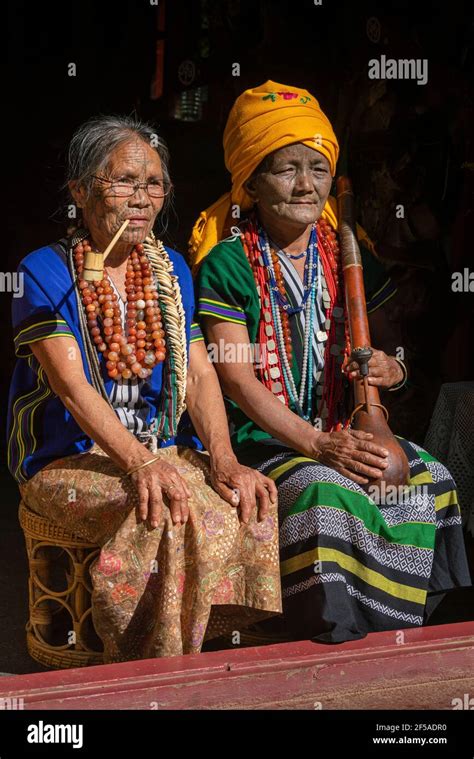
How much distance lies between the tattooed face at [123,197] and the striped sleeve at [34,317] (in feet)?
0.96

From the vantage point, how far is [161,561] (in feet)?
9.70

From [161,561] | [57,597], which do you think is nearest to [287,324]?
[161,561]

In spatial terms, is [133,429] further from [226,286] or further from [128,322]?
[226,286]

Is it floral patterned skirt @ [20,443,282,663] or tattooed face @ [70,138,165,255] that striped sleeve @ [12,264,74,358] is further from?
floral patterned skirt @ [20,443,282,663]

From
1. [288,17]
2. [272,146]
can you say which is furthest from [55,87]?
[272,146]

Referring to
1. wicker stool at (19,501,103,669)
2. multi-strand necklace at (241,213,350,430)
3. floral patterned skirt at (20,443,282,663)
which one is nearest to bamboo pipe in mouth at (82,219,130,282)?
floral patterned skirt at (20,443,282,663)

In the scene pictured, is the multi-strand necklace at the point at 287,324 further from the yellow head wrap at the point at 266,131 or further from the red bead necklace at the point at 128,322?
the red bead necklace at the point at 128,322

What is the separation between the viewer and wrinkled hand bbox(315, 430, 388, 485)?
3305mm

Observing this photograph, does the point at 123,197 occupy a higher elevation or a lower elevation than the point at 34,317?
higher

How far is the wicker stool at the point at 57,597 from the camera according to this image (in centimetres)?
317

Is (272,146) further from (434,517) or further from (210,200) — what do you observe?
(210,200)

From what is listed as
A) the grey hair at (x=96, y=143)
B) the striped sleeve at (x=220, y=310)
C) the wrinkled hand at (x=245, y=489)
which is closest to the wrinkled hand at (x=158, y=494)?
the wrinkled hand at (x=245, y=489)

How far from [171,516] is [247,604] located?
1.32ft

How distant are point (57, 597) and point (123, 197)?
4.24 feet
